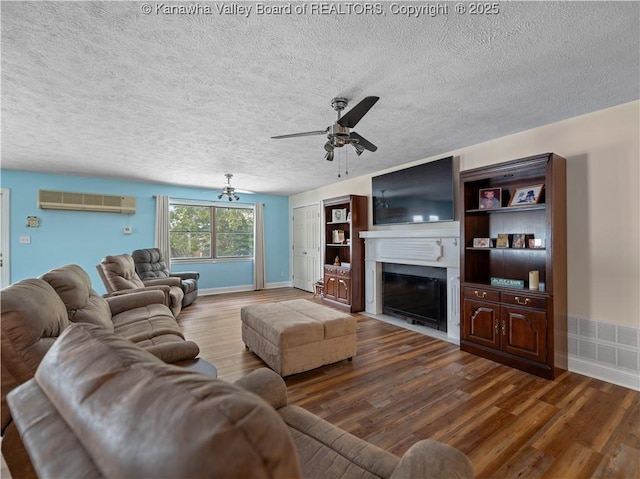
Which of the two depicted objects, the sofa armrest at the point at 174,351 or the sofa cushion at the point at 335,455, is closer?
the sofa cushion at the point at 335,455

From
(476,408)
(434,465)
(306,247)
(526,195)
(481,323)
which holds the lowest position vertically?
(476,408)

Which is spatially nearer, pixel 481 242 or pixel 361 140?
pixel 361 140

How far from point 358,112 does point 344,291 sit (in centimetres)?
356

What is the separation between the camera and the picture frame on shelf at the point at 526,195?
291 cm

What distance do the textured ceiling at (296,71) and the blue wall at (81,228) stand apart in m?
1.86

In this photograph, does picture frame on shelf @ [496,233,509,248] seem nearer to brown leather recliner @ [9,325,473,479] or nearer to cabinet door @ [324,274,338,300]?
brown leather recliner @ [9,325,473,479]

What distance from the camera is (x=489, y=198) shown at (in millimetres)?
3299

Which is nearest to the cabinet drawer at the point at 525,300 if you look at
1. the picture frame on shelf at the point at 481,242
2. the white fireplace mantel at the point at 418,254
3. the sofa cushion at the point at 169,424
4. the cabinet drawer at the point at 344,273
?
the picture frame on shelf at the point at 481,242

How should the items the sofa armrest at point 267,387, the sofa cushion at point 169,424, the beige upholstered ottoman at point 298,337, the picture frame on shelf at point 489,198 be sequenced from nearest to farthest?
the sofa cushion at point 169,424, the sofa armrest at point 267,387, the beige upholstered ottoman at point 298,337, the picture frame on shelf at point 489,198

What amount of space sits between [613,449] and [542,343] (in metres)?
0.98

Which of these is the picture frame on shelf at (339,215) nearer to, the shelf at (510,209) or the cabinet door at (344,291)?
the cabinet door at (344,291)

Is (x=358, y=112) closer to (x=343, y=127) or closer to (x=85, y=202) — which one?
(x=343, y=127)

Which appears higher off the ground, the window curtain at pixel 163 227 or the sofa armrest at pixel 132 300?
the window curtain at pixel 163 227

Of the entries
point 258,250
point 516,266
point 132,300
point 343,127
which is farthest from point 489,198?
point 258,250
